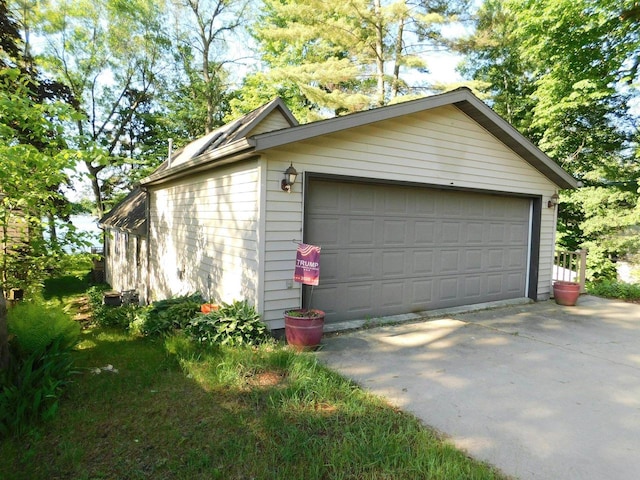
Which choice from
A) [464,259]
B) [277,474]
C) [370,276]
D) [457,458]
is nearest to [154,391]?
[277,474]

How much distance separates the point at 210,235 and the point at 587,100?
13.6m

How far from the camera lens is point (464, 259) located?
7242 millimetres

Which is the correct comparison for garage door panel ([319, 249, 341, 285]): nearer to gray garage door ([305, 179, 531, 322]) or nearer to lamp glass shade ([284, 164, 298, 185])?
gray garage door ([305, 179, 531, 322])

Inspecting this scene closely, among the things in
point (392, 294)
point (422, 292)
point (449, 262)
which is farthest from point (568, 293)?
point (392, 294)

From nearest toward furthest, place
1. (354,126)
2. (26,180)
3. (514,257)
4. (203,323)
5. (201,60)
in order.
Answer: (26,180), (203,323), (354,126), (514,257), (201,60)

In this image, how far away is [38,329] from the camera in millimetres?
3695

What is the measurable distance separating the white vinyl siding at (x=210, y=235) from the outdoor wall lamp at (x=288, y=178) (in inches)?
13.7

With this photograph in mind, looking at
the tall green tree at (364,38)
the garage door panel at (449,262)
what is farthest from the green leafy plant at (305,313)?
the tall green tree at (364,38)

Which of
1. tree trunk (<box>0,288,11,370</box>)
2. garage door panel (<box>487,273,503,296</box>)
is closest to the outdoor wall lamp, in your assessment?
tree trunk (<box>0,288,11,370</box>)

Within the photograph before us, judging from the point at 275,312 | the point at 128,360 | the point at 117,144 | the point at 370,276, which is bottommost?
the point at 128,360

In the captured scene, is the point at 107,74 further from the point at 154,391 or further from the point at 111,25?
the point at 154,391

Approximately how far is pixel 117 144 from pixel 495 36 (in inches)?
776

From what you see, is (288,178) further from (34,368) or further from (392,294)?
(34,368)

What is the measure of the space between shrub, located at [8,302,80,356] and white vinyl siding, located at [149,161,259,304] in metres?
2.06
